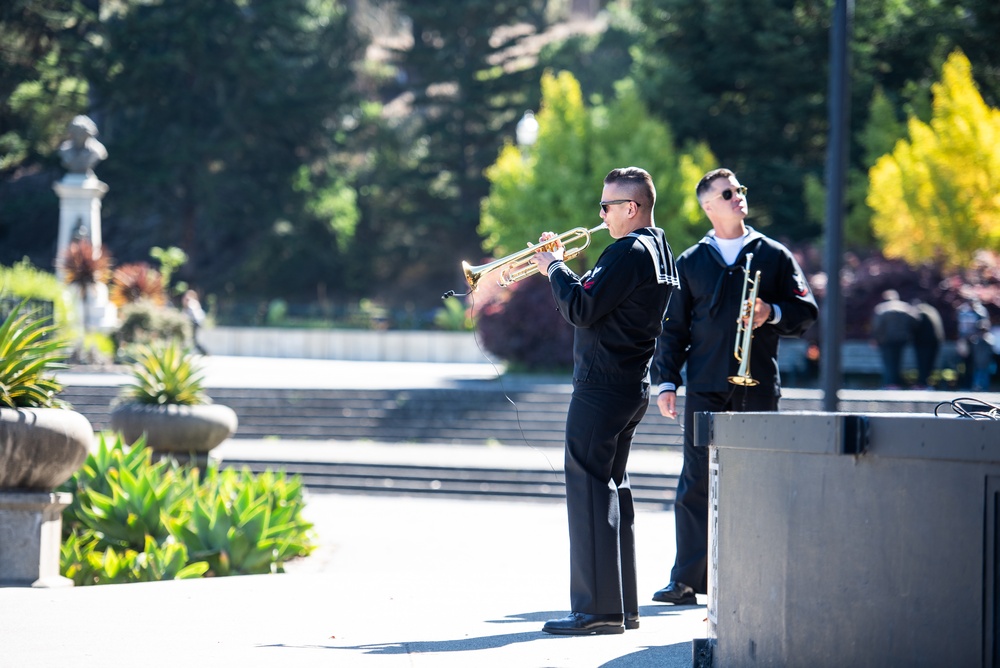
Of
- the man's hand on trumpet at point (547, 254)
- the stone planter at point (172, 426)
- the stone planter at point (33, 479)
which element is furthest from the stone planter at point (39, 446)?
the stone planter at point (172, 426)

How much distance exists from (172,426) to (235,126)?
44441mm

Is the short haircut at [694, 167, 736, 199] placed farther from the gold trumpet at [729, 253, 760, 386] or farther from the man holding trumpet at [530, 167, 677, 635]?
the man holding trumpet at [530, 167, 677, 635]

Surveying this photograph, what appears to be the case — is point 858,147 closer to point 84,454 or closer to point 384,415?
point 384,415

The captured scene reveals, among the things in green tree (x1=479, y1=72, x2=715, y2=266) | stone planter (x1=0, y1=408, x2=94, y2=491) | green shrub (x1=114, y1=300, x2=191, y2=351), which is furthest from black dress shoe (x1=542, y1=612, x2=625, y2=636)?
green tree (x1=479, y1=72, x2=715, y2=266)

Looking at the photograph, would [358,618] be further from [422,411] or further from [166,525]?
[422,411]

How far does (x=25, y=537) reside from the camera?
7523 millimetres

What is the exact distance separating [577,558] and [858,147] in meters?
35.7

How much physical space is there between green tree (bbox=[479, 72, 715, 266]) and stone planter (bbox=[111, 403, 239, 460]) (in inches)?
777

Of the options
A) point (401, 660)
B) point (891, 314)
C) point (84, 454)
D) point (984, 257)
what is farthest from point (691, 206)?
point (401, 660)

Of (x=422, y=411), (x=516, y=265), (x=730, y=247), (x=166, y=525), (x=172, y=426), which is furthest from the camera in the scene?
(x=422, y=411)

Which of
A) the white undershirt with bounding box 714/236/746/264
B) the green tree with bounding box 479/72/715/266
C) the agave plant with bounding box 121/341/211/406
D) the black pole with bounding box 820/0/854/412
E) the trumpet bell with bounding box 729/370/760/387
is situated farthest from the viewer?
the green tree with bounding box 479/72/715/266

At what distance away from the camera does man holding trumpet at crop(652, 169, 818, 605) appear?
636 cm

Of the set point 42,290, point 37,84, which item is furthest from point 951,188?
point 37,84

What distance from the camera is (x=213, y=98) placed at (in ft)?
181
